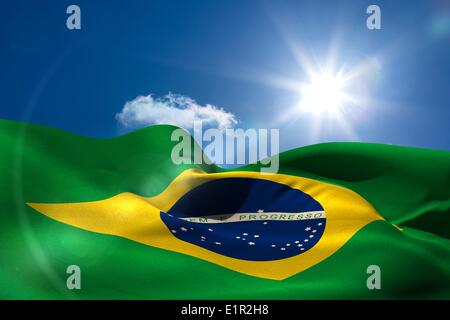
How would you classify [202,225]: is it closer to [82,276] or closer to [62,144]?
[82,276]

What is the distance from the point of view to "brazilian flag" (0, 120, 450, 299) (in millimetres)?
8000

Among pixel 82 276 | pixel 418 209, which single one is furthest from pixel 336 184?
pixel 82 276

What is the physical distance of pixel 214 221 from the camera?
10.8 metres

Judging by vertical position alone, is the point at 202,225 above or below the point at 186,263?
above

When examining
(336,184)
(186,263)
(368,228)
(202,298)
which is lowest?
(202,298)

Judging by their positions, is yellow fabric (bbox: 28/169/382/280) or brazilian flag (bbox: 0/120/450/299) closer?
brazilian flag (bbox: 0/120/450/299)

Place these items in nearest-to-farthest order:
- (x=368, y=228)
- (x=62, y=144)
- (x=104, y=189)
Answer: (x=368, y=228) < (x=104, y=189) < (x=62, y=144)

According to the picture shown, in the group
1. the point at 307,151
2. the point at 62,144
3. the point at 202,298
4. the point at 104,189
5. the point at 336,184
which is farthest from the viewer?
the point at 307,151

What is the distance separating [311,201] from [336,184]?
4.45 feet

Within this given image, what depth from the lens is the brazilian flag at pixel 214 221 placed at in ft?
26.2

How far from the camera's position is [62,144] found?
37.9 feet

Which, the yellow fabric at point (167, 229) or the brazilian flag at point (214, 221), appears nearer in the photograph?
the brazilian flag at point (214, 221)

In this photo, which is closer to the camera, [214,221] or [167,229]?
[167,229]

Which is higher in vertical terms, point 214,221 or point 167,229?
point 214,221
